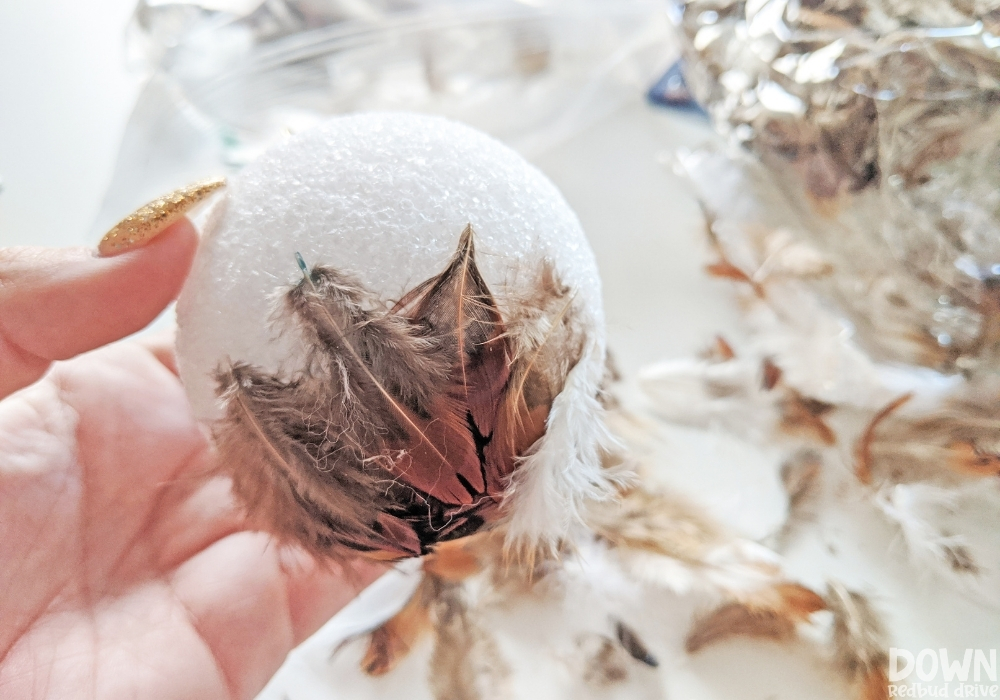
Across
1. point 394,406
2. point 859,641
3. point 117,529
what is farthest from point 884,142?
point 117,529

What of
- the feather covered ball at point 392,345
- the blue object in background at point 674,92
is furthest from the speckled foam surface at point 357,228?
the blue object in background at point 674,92

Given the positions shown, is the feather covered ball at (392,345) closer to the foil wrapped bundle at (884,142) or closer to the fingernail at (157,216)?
the fingernail at (157,216)

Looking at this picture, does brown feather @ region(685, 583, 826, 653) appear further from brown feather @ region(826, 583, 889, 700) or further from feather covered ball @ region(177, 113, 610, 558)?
feather covered ball @ region(177, 113, 610, 558)

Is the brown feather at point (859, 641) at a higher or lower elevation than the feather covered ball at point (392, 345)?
lower

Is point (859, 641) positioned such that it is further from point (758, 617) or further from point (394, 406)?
point (394, 406)

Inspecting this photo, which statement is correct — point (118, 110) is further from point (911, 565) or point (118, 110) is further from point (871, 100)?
point (911, 565)

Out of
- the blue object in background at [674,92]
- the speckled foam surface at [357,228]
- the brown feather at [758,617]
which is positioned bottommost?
the brown feather at [758,617]

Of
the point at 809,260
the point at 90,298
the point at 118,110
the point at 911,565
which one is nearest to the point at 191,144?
the point at 118,110

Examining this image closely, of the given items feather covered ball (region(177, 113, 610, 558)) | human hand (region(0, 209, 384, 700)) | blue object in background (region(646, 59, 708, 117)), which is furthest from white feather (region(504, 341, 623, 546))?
blue object in background (region(646, 59, 708, 117))
